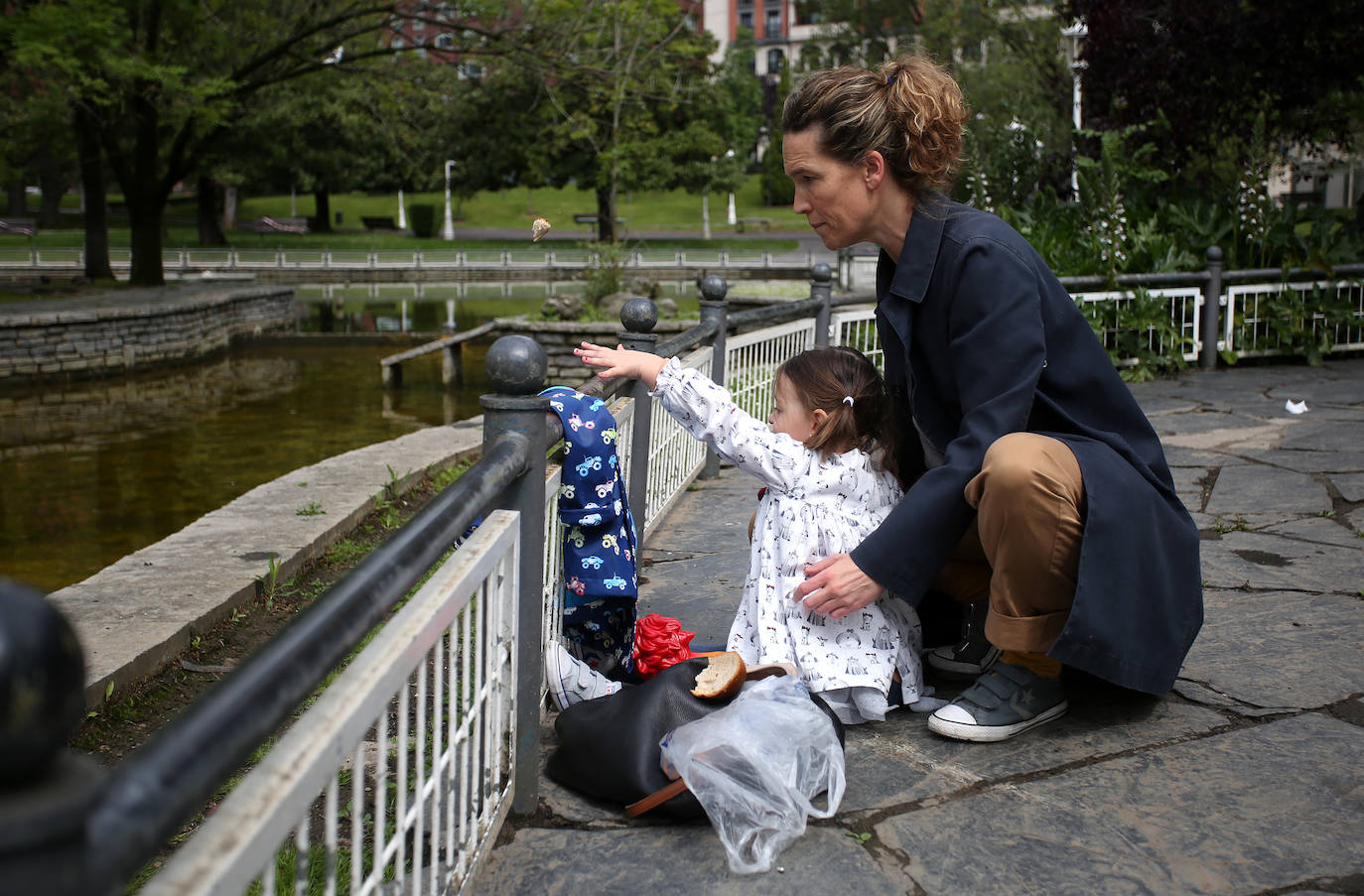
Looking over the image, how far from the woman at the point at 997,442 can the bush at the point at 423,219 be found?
44.2 meters

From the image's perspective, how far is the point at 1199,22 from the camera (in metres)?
11.2

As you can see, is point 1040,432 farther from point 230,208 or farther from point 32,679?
point 230,208

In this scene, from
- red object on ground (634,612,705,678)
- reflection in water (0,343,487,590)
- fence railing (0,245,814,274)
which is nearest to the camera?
red object on ground (634,612,705,678)

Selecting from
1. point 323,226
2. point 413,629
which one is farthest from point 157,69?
point 323,226

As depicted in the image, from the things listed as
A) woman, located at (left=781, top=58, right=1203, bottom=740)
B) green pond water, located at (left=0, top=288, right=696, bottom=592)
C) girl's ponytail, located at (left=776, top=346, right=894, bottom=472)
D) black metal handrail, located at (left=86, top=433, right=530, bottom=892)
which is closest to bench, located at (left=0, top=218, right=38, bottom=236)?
green pond water, located at (left=0, top=288, right=696, bottom=592)

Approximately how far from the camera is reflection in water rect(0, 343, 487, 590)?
25.1 feet

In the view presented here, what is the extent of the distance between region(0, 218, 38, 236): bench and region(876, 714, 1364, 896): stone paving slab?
44.0 metres

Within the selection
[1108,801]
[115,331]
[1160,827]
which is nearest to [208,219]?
[115,331]

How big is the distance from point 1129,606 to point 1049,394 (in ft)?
1.68

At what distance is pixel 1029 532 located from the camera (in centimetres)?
242

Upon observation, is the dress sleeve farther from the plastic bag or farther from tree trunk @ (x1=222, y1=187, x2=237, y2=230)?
tree trunk @ (x1=222, y1=187, x2=237, y2=230)

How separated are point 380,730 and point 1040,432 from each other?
1715 mm

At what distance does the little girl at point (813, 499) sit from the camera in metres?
2.73

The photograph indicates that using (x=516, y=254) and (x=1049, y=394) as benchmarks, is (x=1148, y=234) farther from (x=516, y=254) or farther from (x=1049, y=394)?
(x=516, y=254)
